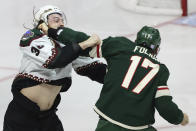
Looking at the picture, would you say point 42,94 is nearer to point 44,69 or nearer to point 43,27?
point 44,69

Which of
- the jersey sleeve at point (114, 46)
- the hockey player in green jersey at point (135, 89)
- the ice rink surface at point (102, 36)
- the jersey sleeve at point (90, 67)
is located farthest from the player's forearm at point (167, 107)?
the ice rink surface at point (102, 36)

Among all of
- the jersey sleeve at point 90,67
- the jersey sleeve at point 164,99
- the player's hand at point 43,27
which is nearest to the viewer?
the jersey sleeve at point 164,99

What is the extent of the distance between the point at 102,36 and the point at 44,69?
7.96 ft

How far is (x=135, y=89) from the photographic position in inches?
97.6

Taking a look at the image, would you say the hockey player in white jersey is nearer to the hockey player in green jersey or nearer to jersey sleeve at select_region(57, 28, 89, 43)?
jersey sleeve at select_region(57, 28, 89, 43)

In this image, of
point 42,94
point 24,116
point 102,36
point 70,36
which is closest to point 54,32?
point 70,36

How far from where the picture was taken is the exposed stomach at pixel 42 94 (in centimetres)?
278

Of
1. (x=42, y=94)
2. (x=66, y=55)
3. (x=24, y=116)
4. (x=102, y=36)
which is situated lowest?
(x=102, y=36)

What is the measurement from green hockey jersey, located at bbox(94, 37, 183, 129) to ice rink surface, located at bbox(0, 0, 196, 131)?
1.20 m

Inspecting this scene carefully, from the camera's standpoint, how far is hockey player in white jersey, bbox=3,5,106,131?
265 centimetres

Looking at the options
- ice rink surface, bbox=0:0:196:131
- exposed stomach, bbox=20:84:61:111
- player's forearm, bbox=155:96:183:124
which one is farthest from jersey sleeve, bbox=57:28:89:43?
ice rink surface, bbox=0:0:196:131

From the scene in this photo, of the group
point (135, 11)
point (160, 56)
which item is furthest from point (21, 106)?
point (135, 11)

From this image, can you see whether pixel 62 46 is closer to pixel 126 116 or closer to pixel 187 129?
pixel 126 116

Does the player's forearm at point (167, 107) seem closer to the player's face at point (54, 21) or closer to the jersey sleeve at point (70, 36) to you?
the jersey sleeve at point (70, 36)
